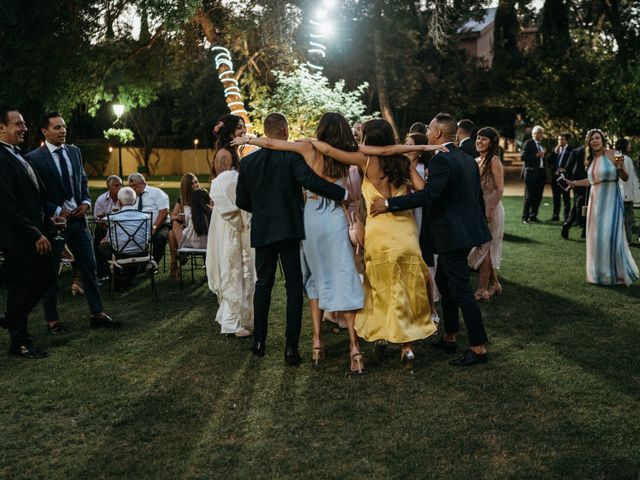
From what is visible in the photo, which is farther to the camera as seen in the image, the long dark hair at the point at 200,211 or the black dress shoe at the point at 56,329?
the long dark hair at the point at 200,211

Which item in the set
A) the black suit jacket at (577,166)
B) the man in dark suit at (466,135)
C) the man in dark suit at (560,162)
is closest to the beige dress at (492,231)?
the man in dark suit at (466,135)

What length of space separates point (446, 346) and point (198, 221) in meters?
3.78

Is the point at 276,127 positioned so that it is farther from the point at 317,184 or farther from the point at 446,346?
the point at 446,346

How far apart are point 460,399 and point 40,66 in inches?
596

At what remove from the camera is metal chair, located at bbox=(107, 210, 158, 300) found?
26.0ft

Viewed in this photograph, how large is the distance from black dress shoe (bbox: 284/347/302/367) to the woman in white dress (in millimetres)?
894

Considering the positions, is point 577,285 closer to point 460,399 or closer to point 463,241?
point 463,241

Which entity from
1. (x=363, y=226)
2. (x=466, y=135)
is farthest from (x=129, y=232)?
(x=466, y=135)

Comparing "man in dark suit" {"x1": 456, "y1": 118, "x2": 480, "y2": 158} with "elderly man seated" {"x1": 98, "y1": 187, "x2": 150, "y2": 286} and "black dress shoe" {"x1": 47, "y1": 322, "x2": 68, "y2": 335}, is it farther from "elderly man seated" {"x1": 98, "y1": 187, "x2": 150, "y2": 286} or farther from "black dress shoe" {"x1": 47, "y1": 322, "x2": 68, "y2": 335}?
"black dress shoe" {"x1": 47, "y1": 322, "x2": 68, "y2": 335}

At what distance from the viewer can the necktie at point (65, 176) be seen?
20.9 feet

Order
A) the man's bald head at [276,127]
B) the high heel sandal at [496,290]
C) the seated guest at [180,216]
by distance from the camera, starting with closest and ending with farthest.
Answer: the man's bald head at [276,127] < the high heel sandal at [496,290] < the seated guest at [180,216]

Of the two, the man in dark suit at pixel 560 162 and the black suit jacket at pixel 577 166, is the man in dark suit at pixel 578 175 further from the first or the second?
the man in dark suit at pixel 560 162

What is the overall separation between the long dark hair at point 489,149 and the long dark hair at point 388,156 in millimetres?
2380

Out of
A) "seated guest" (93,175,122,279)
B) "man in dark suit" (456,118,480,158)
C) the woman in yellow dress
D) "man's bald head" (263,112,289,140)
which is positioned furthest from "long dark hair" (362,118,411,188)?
"seated guest" (93,175,122,279)
